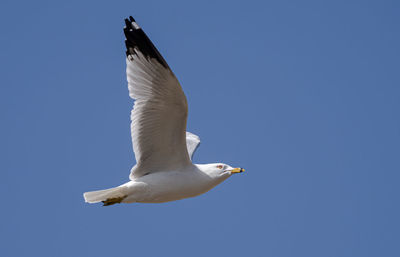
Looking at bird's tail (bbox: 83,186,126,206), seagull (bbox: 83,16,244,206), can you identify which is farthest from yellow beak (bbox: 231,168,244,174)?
bird's tail (bbox: 83,186,126,206)

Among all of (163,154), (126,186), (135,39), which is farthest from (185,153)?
(135,39)

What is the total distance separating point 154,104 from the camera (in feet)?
34.8

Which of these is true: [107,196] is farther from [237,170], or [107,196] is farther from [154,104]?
[237,170]

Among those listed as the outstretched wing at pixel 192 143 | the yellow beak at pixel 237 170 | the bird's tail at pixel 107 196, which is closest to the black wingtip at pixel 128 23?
the bird's tail at pixel 107 196

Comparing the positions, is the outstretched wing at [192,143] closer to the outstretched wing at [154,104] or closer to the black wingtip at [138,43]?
the outstretched wing at [154,104]

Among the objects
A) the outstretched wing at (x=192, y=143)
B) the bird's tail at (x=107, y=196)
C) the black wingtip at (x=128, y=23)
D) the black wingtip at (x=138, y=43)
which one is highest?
the black wingtip at (x=128, y=23)

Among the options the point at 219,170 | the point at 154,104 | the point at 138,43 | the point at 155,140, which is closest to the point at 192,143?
the point at 219,170

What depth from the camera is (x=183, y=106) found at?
34.2 feet

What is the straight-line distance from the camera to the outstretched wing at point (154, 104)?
10453 millimetres

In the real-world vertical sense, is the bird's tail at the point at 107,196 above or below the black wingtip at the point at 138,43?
below

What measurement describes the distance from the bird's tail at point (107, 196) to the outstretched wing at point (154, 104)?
2.23 feet

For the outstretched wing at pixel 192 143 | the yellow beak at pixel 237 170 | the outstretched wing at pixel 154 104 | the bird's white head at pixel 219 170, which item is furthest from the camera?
the outstretched wing at pixel 192 143

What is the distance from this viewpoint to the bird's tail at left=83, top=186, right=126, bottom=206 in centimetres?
1070

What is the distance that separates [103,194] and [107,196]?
0.07 m
